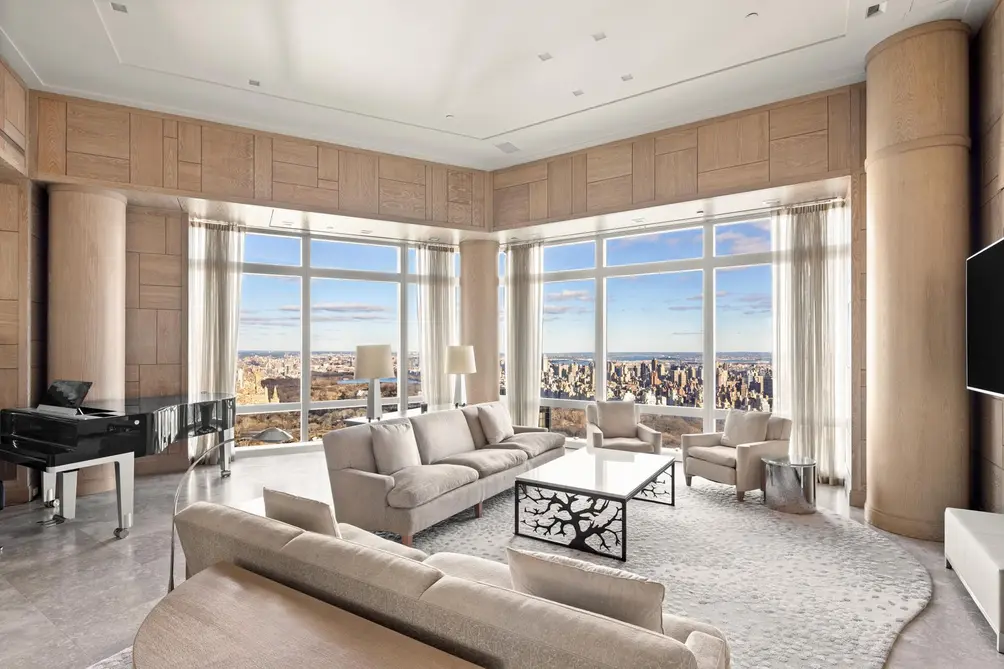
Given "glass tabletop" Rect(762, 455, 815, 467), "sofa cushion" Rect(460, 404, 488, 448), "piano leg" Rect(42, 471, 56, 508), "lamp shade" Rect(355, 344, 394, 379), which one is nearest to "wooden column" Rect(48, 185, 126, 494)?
"piano leg" Rect(42, 471, 56, 508)

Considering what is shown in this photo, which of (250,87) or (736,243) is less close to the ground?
(250,87)

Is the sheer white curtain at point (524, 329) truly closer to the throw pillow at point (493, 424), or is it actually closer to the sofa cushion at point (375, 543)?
the throw pillow at point (493, 424)

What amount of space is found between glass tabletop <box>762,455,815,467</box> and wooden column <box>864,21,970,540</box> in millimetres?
511

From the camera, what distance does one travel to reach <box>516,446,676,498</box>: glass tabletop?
12.8ft

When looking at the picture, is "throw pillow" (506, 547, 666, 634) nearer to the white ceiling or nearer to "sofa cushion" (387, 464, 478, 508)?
"sofa cushion" (387, 464, 478, 508)

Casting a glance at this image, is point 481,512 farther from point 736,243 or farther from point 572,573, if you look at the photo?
point 736,243

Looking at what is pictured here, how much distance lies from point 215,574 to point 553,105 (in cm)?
494

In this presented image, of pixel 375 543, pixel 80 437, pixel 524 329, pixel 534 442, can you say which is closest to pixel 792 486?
pixel 534 442

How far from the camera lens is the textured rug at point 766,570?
265 cm

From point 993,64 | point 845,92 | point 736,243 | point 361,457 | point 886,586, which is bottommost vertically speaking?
point 886,586

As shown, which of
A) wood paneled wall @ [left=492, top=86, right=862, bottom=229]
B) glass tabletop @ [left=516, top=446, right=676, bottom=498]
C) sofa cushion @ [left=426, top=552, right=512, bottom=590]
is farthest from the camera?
wood paneled wall @ [left=492, top=86, right=862, bottom=229]

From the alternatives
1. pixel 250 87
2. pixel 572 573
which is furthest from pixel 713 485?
pixel 250 87

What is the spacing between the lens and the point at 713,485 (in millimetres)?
5422

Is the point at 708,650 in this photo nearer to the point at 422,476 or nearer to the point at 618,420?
the point at 422,476
